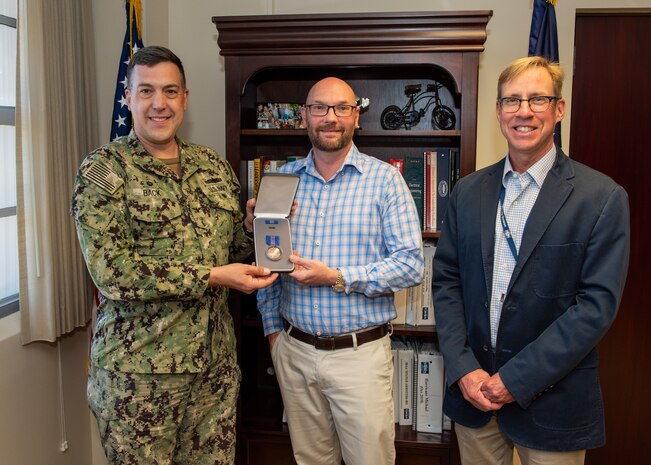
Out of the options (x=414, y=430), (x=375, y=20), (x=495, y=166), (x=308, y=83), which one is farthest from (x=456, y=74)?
(x=414, y=430)

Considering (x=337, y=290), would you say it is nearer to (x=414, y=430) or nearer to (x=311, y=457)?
(x=311, y=457)

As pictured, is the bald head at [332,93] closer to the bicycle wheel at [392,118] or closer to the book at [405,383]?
the bicycle wheel at [392,118]

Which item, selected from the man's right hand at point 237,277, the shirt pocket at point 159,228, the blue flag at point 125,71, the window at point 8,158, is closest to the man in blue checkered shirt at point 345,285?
the man's right hand at point 237,277

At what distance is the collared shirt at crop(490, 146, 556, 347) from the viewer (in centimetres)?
153

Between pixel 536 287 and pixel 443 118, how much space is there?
1.01 meters

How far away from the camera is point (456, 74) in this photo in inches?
80.5

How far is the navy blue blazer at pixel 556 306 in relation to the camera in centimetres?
141

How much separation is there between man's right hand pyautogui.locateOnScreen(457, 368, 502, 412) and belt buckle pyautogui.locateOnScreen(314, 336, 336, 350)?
42 cm

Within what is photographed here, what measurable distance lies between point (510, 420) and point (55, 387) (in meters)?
1.58

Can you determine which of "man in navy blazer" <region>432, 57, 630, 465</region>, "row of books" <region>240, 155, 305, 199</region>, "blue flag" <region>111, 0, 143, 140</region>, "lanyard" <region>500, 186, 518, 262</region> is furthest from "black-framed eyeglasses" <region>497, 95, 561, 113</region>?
"blue flag" <region>111, 0, 143, 140</region>

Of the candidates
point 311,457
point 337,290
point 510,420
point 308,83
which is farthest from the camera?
point 308,83

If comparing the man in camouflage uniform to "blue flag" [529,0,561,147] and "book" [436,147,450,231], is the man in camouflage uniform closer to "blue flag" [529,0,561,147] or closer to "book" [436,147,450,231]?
"book" [436,147,450,231]

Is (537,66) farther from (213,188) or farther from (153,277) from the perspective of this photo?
(153,277)

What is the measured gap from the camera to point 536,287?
1469 millimetres
